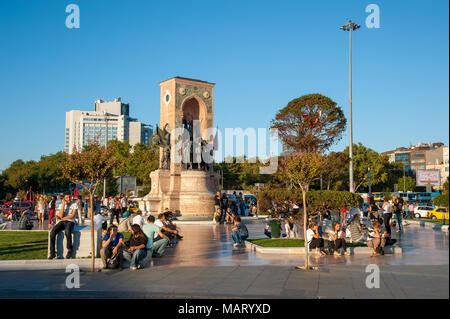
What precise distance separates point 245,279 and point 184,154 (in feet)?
71.5

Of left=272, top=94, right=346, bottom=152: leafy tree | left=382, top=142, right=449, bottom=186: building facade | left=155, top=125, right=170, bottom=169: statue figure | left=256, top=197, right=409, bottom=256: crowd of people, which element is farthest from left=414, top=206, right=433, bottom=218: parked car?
left=382, top=142, right=449, bottom=186: building facade

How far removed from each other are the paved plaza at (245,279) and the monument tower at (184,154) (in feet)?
52.9

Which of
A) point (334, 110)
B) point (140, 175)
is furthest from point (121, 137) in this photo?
point (334, 110)

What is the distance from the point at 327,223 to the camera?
618 inches

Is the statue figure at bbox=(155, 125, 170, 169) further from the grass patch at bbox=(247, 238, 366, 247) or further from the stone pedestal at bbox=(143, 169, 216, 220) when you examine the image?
the grass patch at bbox=(247, 238, 366, 247)

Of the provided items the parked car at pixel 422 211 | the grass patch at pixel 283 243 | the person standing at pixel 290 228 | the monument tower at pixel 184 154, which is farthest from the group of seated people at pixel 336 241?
the parked car at pixel 422 211

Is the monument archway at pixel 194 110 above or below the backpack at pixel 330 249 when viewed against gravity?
above

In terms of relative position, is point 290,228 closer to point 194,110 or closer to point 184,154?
point 184,154

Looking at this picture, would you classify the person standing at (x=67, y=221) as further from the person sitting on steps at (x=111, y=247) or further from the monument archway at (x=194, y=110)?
the monument archway at (x=194, y=110)

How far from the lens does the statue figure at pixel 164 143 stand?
2997 centimetres

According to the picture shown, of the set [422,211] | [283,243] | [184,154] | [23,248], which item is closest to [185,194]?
[184,154]

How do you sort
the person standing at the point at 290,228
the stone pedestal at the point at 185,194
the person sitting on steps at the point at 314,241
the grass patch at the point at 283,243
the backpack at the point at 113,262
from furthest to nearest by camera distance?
the stone pedestal at the point at 185,194 → the person standing at the point at 290,228 → the grass patch at the point at 283,243 → the person sitting on steps at the point at 314,241 → the backpack at the point at 113,262

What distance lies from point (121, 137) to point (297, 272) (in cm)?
19478

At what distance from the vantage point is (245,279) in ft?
27.3
